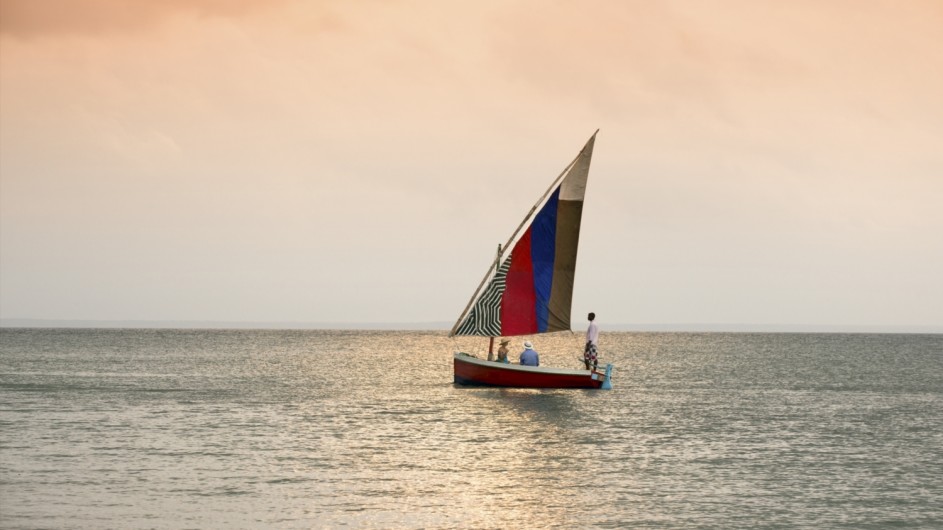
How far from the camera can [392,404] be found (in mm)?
49500

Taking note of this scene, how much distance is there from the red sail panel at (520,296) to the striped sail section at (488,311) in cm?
25

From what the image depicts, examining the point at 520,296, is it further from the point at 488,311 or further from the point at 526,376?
the point at 526,376

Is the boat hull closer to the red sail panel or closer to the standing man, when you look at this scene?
the standing man

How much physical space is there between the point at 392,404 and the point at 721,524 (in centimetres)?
2846

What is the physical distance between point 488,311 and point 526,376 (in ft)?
14.4

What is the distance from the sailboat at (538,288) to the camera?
5134cm

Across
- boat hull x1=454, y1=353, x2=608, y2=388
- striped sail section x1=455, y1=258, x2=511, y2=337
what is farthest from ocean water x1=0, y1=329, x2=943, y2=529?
striped sail section x1=455, y1=258, x2=511, y2=337

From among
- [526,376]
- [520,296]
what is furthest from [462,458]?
[520,296]

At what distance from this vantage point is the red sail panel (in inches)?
2079

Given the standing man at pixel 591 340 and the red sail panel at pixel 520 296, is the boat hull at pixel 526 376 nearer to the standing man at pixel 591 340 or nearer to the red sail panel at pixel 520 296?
the standing man at pixel 591 340

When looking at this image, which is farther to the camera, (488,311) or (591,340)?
(488,311)

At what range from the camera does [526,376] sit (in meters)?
50.6

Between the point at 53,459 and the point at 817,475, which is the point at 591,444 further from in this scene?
the point at 53,459

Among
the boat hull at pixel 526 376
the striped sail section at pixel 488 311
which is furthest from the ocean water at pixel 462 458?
the striped sail section at pixel 488 311
